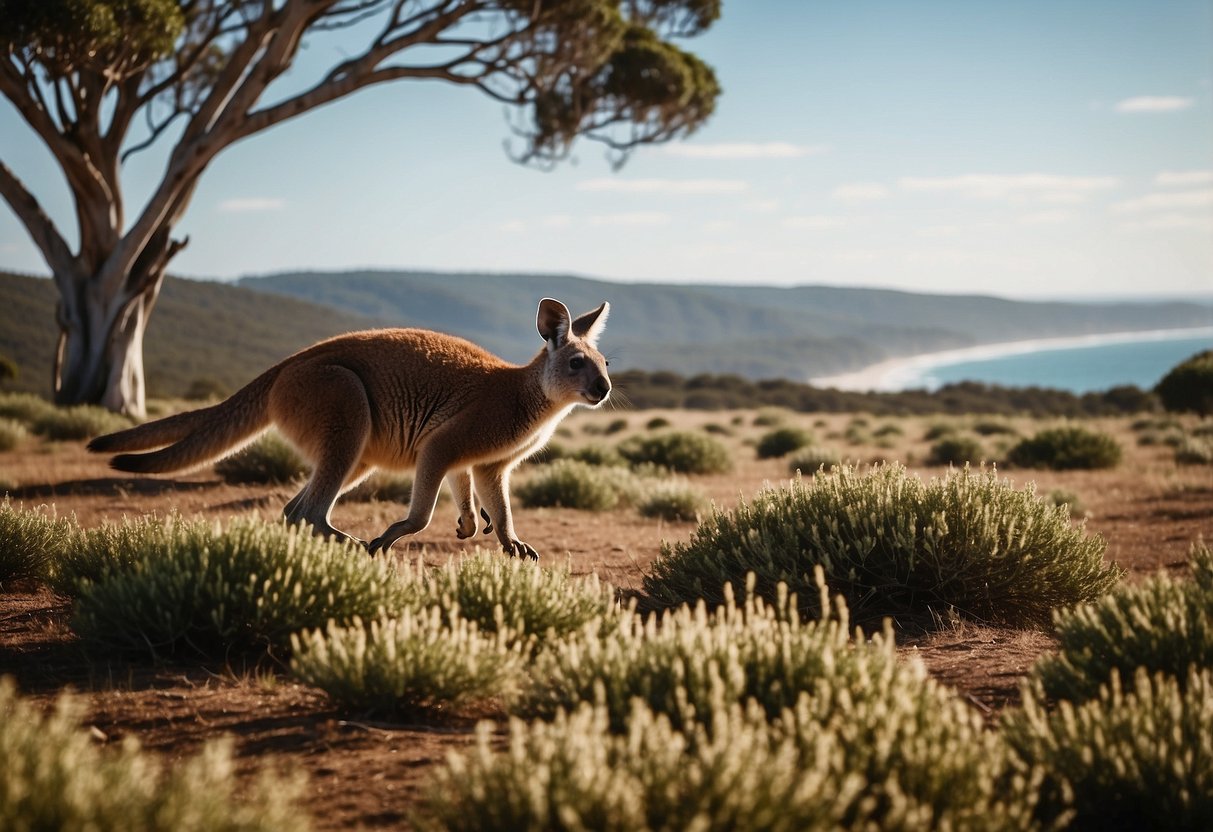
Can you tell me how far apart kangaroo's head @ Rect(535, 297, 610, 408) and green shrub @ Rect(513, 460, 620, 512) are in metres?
6.17

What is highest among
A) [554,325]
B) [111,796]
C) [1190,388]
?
[554,325]

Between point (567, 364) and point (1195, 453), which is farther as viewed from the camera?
point (1195, 453)

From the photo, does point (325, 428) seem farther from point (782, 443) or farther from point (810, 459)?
point (782, 443)

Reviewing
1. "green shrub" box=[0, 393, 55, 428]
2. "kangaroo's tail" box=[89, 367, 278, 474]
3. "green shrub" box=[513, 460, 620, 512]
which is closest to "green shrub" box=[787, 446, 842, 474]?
"green shrub" box=[513, 460, 620, 512]

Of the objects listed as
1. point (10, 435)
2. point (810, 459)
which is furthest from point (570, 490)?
point (10, 435)

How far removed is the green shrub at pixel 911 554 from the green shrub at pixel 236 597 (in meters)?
2.19

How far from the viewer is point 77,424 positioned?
1859cm

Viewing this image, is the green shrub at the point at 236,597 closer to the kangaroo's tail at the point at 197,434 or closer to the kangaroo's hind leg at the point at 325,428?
the kangaroo's hind leg at the point at 325,428

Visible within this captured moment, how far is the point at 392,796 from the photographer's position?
3535mm

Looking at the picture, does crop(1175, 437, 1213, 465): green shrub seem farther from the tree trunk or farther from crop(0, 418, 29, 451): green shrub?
crop(0, 418, 29, 451): green shrub

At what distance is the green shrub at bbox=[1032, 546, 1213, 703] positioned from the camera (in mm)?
4223

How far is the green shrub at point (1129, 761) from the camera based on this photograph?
10.7 feet

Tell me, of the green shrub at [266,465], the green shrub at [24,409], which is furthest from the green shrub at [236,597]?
the green shrub at [24,409]

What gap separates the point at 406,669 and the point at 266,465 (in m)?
10.6
